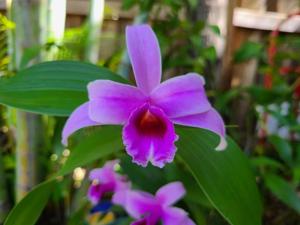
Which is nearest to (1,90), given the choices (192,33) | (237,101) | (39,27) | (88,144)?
(88,144)

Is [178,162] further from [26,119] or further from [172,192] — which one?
[26,119]

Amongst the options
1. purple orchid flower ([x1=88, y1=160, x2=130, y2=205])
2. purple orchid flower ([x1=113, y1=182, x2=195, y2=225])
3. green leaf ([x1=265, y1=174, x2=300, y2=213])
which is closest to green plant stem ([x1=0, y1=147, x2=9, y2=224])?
purple orchid flower ([x1=88, y1=160, x2=130, y2=205])

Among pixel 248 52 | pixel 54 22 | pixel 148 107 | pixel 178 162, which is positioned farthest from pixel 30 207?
pixel 248 52

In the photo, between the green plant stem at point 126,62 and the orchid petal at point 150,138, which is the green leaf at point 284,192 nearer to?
the green plant stem at point 126,62

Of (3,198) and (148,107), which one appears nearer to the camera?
(148,107)

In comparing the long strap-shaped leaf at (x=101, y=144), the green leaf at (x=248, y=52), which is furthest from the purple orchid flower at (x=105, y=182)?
the green leaf at (x=248, y=52)

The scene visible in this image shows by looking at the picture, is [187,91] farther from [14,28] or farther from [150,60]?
[14,28]
